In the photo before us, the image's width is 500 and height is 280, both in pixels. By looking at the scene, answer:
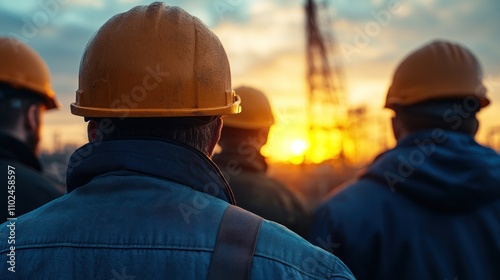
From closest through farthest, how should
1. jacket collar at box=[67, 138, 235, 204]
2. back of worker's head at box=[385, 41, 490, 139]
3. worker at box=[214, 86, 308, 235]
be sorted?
jacket collar at box=[67, 138, 235, 204], back of worker's head at box=[385, 41, 490, 139], worker at box=[214, 86, 308, 235]

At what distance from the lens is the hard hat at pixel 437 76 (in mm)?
2547

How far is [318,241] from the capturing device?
238cm

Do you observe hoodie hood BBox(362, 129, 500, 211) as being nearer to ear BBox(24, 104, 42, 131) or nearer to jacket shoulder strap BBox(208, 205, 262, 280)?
jacket shoulder strap BBox(208, 205, 262, 280)

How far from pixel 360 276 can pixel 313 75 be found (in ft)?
113

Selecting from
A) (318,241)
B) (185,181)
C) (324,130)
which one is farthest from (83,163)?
(324,130)

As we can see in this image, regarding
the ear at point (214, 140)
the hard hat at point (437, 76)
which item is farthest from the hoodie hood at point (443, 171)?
the ear at point (214, 140)

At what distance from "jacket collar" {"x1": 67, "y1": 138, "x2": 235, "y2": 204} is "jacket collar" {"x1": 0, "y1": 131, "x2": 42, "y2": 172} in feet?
5.30

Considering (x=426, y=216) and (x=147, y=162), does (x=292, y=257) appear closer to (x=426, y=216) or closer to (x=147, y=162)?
(x=147, y=162)

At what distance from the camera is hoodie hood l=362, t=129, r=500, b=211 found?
2.19 m

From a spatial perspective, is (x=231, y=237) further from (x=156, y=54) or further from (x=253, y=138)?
(x=253, y=138)

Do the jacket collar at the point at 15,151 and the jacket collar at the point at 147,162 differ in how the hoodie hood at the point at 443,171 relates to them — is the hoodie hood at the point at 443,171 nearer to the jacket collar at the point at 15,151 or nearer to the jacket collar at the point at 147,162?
the jacket collar at the point at 147,162

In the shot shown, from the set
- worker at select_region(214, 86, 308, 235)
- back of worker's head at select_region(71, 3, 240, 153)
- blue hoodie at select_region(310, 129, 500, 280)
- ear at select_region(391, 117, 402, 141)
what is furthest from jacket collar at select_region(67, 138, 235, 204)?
worker at select_region(214, 86, 308, 235)

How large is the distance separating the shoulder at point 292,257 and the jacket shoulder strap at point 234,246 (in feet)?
0.09

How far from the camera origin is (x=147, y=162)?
1287 millimetres
